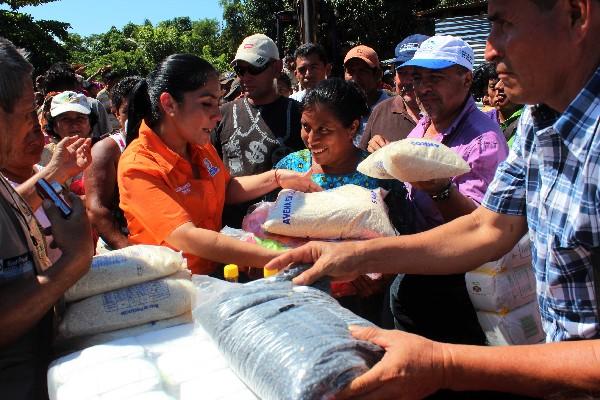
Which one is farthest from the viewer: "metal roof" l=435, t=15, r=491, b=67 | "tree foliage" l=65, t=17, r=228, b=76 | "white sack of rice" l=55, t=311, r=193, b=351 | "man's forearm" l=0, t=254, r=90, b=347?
"tree foliage" l=65, t=17, r=228, b=76

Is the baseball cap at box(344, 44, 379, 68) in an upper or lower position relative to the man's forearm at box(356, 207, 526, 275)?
upper

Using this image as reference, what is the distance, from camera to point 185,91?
97.4 inches

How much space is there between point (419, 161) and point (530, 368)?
3.54ft

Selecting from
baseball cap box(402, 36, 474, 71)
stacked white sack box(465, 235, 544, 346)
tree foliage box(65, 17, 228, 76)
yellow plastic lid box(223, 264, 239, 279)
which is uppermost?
tree foliage box(65, 17, 228, 76)

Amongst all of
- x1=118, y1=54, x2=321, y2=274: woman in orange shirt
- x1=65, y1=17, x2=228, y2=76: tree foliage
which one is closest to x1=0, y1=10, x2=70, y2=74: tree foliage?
x1=65, y1=17, x2=228, y2=76: tree foliage

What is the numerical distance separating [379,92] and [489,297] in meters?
3.08

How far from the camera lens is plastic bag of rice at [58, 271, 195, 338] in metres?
1.68

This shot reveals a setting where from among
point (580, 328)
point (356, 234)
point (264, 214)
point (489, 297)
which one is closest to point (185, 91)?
point (264, 214)

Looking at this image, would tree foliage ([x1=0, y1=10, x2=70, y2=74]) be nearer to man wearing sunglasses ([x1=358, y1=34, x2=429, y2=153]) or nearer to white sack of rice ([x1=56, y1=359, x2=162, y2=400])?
man wearing sunglasses ([x1=358, y1=34, x2=429, y2=153])

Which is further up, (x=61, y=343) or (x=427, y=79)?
(x=427, y=79)

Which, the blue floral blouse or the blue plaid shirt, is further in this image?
the blue floral blouse

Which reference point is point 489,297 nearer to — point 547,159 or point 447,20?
point 547,159

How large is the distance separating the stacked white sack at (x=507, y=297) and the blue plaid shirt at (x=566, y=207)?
679 millimetres

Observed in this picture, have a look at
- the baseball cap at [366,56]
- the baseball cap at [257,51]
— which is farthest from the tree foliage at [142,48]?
the baseball cap at [257,51]
